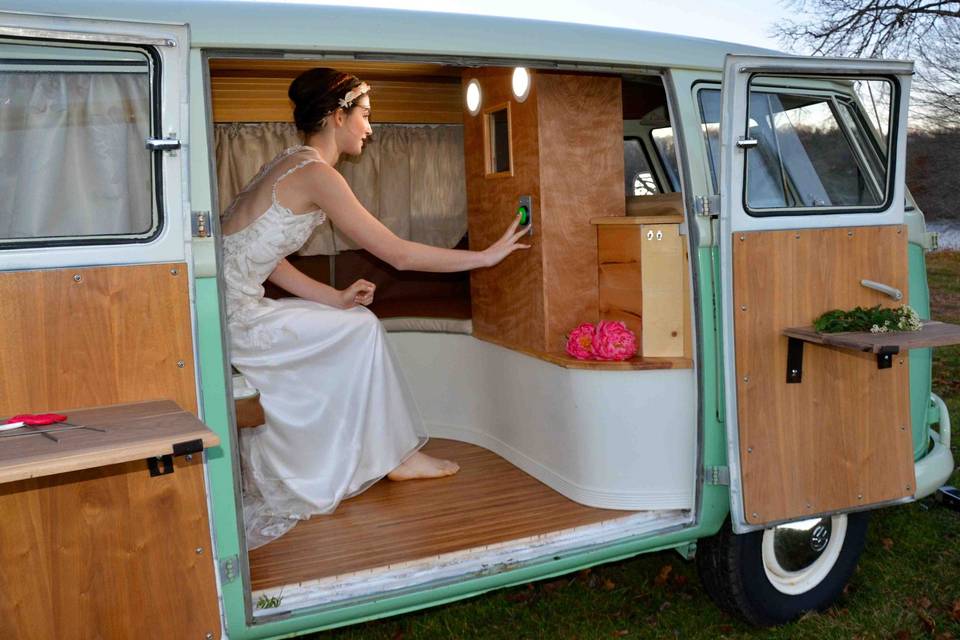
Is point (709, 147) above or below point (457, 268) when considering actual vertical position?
above

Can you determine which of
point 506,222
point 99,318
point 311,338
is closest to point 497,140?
point 506,222

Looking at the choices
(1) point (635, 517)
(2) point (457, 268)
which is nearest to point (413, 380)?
(2) point (457, 268)

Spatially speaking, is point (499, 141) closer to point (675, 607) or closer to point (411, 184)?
point (411, 184)

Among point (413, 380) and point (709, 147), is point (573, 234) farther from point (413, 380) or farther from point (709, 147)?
point (413, 380)

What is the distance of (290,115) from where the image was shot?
17.5ft

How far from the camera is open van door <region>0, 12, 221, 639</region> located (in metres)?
2.30

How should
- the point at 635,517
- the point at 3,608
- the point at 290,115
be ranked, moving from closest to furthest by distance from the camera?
1. the point at 3,608
2. the point at 635,517
3. the point at 290,115

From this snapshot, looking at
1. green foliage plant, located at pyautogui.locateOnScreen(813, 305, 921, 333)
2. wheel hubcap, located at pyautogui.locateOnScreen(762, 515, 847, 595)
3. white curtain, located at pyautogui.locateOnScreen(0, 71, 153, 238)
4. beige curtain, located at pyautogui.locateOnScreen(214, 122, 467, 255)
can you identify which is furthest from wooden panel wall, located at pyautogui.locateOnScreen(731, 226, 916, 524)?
beige curtain, located at pyautogui.locateOnScreen(214, 122, 467, 255)

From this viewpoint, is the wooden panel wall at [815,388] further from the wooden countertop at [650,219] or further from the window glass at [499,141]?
the window glass at [499,141]

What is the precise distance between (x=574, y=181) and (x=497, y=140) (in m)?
0.62

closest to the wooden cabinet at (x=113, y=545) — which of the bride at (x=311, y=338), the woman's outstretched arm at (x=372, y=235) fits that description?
the bride at (x=311, y=338)

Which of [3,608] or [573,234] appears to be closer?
[3,608]

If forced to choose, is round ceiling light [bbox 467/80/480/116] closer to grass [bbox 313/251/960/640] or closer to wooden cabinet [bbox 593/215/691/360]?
wooden cabinet [bbox 593/215/691/360]

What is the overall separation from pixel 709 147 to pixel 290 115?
9.36ft
